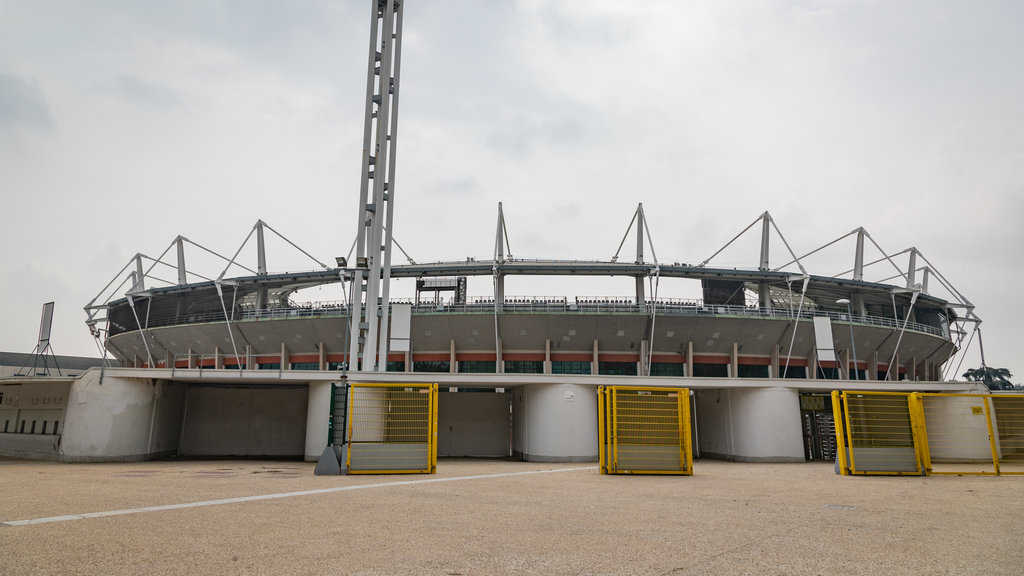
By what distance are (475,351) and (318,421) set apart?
20.9 m

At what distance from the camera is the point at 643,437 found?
16.7 meters

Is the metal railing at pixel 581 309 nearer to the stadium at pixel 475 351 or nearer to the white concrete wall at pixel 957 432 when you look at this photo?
the stadium at pixel 475 351

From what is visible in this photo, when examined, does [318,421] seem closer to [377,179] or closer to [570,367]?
[377,179]

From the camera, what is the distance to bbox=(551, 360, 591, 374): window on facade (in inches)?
1697

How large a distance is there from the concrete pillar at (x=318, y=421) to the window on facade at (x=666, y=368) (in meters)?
27.2

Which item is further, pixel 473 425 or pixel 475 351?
pixel 475 351

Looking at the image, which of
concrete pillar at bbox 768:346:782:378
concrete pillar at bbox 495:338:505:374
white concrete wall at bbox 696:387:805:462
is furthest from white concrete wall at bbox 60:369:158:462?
concrete pillar at bbox 768:346:782:378

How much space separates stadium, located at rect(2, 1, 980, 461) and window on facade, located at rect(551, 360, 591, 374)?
13cm

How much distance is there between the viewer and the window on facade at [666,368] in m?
43.7

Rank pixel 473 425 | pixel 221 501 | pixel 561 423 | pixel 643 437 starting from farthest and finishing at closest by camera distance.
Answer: pixel 473 425, pixel 561 423, pixel 643 437, pixel 221 501

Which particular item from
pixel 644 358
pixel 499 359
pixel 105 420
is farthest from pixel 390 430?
pixel 644 358

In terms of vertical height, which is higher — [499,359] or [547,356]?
[547,356]

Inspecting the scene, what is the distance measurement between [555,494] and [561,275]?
33241 mm

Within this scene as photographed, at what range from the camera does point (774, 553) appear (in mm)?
5902
